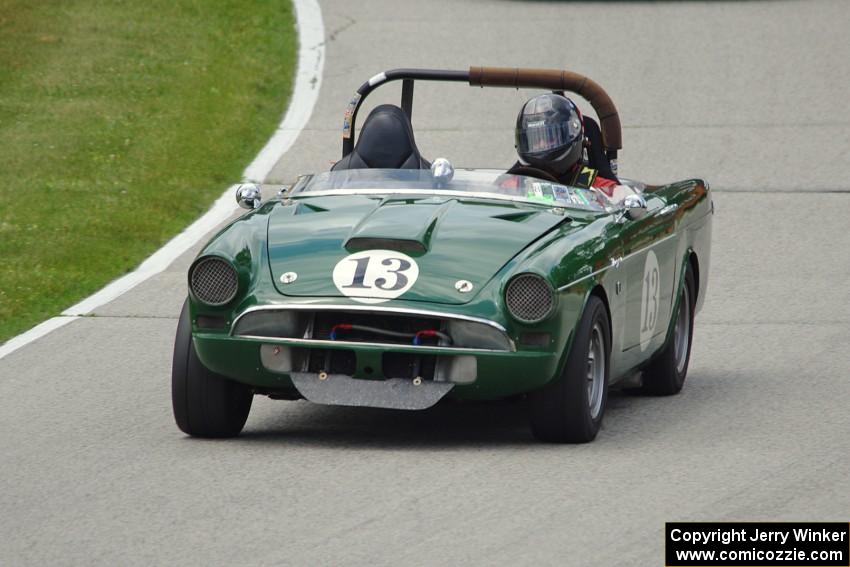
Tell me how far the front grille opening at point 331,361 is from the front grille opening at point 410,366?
149 millimetres

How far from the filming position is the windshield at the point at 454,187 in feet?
25.9

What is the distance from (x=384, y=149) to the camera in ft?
28.7

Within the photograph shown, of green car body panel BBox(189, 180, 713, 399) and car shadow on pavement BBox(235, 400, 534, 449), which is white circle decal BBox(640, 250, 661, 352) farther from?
car shadow on pavement BBox(235, 400, 534, 449)

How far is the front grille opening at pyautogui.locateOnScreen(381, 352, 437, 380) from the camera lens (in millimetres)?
6734

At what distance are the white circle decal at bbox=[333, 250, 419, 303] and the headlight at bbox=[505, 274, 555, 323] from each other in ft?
1.24

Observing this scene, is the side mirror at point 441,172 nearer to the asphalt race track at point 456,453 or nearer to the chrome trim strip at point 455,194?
the chrome trim strip at point 455,194

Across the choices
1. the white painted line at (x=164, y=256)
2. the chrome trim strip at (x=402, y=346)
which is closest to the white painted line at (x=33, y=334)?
the white painted line at (x=164, y=256)

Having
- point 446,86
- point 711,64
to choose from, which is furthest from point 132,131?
point 711,64

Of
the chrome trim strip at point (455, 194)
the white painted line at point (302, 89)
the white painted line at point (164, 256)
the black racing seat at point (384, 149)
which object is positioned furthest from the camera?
the white painted line at point (302, 89)

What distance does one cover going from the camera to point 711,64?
1912cm

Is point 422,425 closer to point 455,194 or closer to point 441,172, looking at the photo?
point 455,194

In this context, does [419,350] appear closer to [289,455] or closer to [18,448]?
[289,455]

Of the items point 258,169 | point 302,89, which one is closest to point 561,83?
point 258,169

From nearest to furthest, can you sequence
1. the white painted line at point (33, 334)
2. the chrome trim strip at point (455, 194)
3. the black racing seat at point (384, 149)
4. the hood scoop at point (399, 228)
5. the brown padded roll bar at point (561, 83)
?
1. the hood scoop at point (399, 228)
2. the chrome trim strip at point (455, 194)
3. the black racing seat at point (384, 149)
4. the brown padded roll bar at point (561, 83)
5. the white painted line at point (33, 334)
